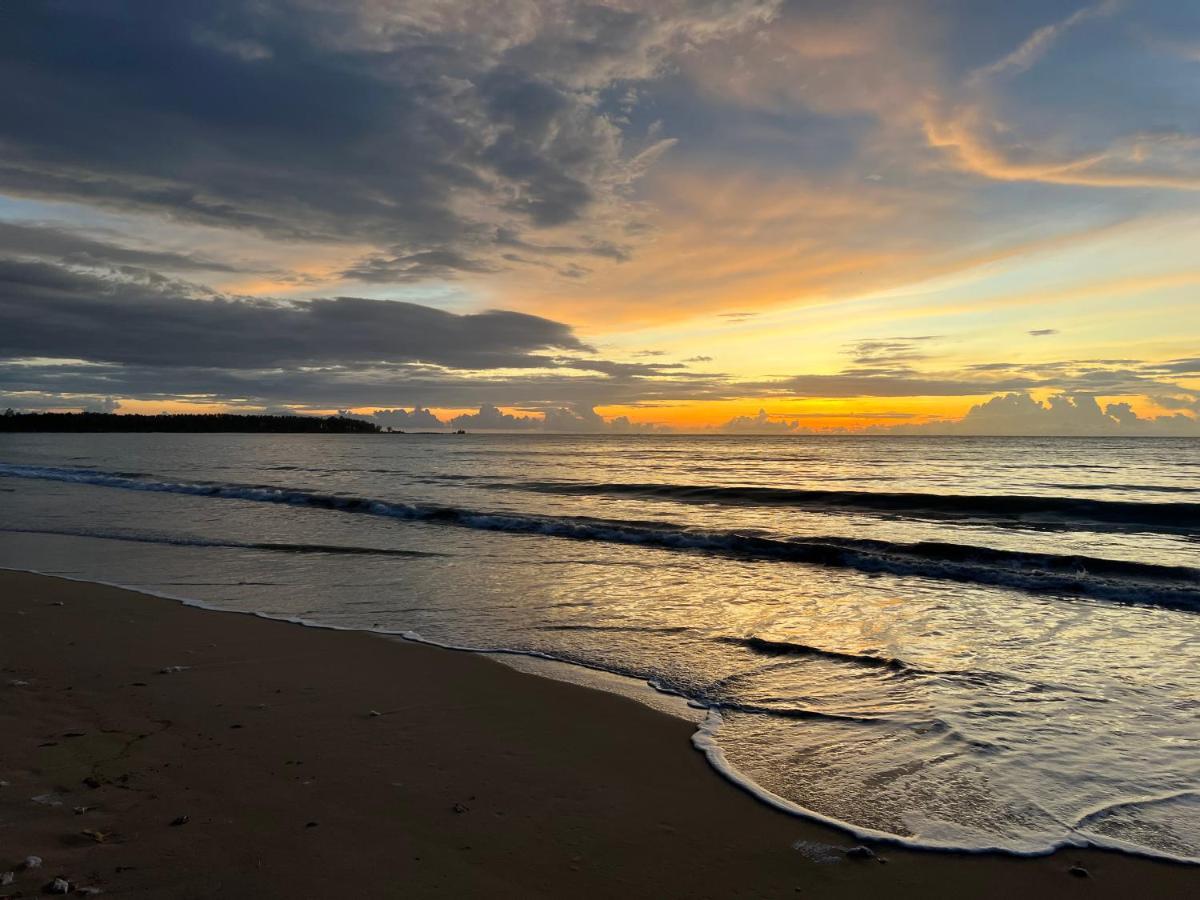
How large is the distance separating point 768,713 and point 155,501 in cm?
2748

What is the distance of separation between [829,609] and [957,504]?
1791 centimetres

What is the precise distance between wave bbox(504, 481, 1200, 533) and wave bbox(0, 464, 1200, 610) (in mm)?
7305

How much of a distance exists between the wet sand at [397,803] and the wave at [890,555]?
9929mm

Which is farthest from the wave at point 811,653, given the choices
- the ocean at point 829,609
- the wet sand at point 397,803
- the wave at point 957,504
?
the wave at point 957,504

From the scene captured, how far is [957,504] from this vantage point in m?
26.2

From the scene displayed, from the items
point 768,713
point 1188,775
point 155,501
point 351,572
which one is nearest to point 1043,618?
point 1188,775

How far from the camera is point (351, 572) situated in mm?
13820

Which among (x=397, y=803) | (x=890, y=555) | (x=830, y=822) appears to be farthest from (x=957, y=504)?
(x=397, y=803)

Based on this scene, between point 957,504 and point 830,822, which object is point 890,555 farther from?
point 830,822

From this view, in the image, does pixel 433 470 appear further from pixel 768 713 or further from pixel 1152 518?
pixel 768 713

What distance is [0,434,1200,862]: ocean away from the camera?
16.8ft

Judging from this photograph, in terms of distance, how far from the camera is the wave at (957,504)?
22.2 meters

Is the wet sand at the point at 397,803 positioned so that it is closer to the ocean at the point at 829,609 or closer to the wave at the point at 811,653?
the ocean at the point at 829,609

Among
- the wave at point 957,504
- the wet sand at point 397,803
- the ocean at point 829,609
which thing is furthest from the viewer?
the wave at point 957,504
